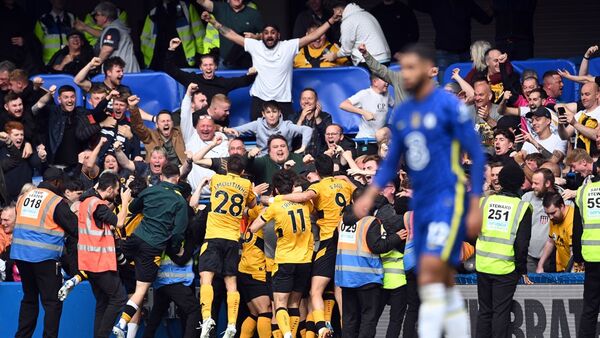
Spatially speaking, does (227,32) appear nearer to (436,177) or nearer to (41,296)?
(41,296)

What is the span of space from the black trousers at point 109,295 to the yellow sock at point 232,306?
114cm

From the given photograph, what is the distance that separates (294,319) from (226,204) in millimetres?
1464

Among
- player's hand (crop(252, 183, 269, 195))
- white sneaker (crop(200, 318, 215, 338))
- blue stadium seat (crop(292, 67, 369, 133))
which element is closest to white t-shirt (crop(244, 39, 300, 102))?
blue stadium seat (crop(292, 67, 369, 133))

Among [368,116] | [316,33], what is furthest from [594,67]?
[316,33]

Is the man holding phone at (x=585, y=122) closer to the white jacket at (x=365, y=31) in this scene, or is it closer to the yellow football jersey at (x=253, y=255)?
the white jacket at (x=365, y=31)

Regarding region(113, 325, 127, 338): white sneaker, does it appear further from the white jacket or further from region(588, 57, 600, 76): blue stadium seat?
region(588, 57, 600, 76): blue stadium seat

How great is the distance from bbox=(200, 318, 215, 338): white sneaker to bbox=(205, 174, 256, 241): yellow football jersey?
0.91 m

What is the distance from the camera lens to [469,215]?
8781 millimetres

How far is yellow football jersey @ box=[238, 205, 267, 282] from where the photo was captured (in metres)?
14.7

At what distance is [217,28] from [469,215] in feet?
30.7

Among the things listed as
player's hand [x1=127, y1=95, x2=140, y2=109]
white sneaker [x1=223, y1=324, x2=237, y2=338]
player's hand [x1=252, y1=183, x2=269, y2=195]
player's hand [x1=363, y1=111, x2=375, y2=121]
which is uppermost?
player's hand [x1=127, y1=95, x2=140, y2=109]

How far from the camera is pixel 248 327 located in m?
14.8

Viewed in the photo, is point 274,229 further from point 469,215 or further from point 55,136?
point 469,215

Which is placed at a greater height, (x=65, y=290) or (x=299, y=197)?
(x=299, y=197)
